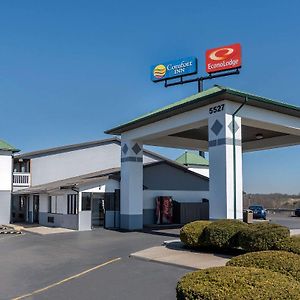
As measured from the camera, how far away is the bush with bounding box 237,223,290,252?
40.8 ft

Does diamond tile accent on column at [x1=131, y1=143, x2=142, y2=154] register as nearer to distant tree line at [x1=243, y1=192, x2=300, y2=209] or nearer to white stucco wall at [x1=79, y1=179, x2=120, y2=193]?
white stucco wall at [x1=79, y1=179, x2=120, y2=193]

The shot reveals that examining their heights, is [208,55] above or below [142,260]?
above

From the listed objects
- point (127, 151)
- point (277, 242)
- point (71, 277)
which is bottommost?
point (71, 277)

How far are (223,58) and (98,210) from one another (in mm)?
17459

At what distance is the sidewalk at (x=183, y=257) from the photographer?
12430 millimetres

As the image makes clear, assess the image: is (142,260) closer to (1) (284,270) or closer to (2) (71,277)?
(2) (71,277)

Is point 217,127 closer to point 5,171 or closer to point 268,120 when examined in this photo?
point 268,120

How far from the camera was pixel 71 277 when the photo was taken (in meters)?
11.4

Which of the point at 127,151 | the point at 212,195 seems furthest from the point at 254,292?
the point at 127,151

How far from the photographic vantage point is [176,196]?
33.2m

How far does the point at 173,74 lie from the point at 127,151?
19359 mm

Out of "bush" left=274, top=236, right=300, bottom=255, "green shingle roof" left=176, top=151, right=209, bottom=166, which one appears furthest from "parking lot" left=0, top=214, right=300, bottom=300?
"green shingle roof" left=176, top=151, right=209, bottom=166

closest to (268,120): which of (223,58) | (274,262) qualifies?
(274,262)

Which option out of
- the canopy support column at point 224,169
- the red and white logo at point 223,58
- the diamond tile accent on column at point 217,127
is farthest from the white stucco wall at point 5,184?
the diamond tile accent on column at point 217,127
